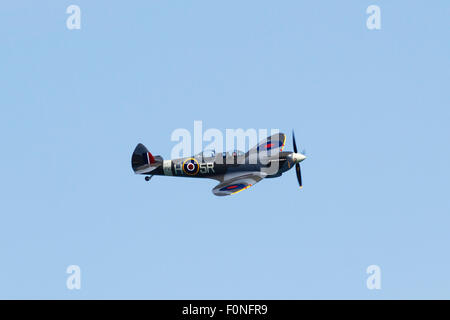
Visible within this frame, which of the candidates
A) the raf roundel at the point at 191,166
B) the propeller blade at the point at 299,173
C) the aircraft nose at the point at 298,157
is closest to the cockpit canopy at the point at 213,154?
the raf roundel at the point at 191,166

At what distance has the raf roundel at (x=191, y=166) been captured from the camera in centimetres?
4069

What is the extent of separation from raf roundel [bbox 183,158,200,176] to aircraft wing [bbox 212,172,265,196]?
2.02m

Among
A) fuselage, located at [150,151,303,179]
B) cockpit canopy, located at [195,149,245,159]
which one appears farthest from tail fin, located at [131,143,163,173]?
cockpit canopy, located at [195,149,245,159]

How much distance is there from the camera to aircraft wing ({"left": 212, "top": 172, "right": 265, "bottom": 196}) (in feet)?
123

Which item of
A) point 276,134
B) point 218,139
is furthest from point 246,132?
point 276,134

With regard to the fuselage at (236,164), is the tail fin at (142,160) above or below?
above

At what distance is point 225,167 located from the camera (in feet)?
132

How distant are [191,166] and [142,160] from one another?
9.52ft

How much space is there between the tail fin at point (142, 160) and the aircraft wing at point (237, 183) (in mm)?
4545

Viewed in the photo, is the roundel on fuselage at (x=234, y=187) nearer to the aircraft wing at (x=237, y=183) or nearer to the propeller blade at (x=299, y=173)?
the aircraft wing at (x=237, y=183)

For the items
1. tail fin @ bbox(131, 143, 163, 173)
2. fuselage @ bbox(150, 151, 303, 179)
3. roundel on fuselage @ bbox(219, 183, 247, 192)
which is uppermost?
tail fin @ bbox(131, 143, 163, 173)

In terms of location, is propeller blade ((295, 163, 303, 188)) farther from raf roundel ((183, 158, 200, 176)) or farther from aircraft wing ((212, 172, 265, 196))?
raf roundel ((183, 158, 200, 176))
